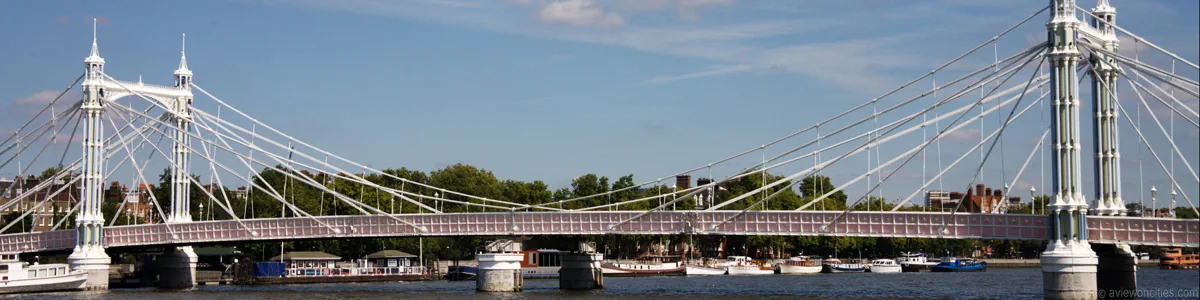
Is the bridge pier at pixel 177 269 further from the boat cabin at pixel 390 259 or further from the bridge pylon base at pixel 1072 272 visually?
the bridge pylon base at pixel 1072 272

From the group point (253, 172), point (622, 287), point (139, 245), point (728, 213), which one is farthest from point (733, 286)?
point (139, 245)

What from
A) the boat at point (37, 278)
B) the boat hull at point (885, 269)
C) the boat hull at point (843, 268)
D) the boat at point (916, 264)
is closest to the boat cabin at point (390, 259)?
the boat at point (37, 278)

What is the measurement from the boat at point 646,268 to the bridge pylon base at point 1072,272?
62.8 meters

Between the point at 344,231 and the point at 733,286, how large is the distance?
27825 millimetres

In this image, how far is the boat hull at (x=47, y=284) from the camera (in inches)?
3337

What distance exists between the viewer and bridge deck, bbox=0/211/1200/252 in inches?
2613

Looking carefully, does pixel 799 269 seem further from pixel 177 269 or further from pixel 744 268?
pixel 177 269

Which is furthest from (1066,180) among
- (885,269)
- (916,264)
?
(916,264)

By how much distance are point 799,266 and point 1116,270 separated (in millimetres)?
74377

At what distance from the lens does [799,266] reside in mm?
145125

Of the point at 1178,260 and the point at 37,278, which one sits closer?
the point at 37,278

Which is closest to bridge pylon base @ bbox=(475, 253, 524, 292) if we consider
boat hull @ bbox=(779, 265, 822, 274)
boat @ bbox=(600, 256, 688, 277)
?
boat @ bbox=(600, 256, 688, 277)

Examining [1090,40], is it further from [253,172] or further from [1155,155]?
[253,172]

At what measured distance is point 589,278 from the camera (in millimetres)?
90562
